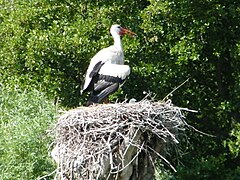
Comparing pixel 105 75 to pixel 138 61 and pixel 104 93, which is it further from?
pixel 138 61

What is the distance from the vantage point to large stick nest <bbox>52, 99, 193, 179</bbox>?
31.4ft

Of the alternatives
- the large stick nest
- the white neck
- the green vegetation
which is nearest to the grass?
the green vegetation

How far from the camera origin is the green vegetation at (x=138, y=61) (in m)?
13.1

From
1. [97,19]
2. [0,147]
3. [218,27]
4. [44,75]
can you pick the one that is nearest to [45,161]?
[0,147]

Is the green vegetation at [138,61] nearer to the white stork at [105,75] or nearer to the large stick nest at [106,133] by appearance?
the white stork at [105,75]

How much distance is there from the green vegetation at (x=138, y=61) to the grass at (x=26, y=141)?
0.06 ft

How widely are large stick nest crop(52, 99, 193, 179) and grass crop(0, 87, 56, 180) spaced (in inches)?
79.8

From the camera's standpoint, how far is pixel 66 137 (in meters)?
9.97

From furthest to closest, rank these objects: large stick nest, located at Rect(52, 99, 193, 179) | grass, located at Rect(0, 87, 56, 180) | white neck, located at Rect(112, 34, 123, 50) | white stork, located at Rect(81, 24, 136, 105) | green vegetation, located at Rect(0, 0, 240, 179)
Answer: green vegetation, located at Rect(0, 0, 240, 179) → grass, located at Rect(0, 87, 56, 180) → white neck, located at Rect(112, 34, 123, 50) → white stork, located at Rect(81, 24, 136, 105) → large stick nest, located at Rect(52, 99, 193, 179)

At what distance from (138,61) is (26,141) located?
2826 millimetres

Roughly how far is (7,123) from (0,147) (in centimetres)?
67

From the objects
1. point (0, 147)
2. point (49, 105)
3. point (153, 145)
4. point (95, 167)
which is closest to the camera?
point (95, 167)

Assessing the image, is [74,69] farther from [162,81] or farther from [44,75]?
[162,81]

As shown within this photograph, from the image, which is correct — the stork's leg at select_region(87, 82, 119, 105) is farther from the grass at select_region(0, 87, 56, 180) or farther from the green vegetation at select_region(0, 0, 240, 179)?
the green vegetation at select_region(0, 0, 240, 179)
